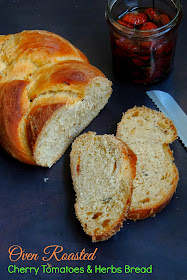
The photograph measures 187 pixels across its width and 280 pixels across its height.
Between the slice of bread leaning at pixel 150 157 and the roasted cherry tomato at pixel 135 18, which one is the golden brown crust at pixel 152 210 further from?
the roasted cherry tomato at pixel 135 18

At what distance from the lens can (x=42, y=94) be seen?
296 centimetres

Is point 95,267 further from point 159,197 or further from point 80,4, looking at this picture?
point 80,4

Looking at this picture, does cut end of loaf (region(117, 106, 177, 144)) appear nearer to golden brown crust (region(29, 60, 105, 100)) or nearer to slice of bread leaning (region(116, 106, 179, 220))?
slice of bread leaning (region(116, 106, 179, 220))

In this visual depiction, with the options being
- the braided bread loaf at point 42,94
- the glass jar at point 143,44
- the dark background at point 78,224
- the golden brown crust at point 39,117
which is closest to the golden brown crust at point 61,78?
the braided bread loaf at point 42,94

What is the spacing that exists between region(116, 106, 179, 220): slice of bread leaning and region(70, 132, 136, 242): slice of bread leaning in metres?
0.12

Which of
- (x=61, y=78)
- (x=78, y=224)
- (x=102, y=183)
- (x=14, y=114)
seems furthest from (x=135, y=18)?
(x=78, y=224)

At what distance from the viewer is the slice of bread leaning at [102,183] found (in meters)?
2.63

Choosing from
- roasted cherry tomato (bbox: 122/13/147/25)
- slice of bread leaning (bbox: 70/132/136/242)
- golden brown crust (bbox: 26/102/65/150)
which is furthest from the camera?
roasted cherry tomato (bbox: 122/13/147/25)

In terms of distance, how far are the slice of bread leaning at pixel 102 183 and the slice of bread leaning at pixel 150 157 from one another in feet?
0.41

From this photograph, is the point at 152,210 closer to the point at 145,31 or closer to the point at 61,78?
the point at 61,78

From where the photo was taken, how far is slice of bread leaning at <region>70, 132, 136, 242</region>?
2.63 metres

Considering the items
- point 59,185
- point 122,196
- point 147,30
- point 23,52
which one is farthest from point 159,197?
point 23,52

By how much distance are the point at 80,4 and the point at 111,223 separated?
2.41 metres

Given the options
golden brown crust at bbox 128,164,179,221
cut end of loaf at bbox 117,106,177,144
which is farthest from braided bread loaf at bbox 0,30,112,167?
golden brown crust at bbox 128,164,179,221
